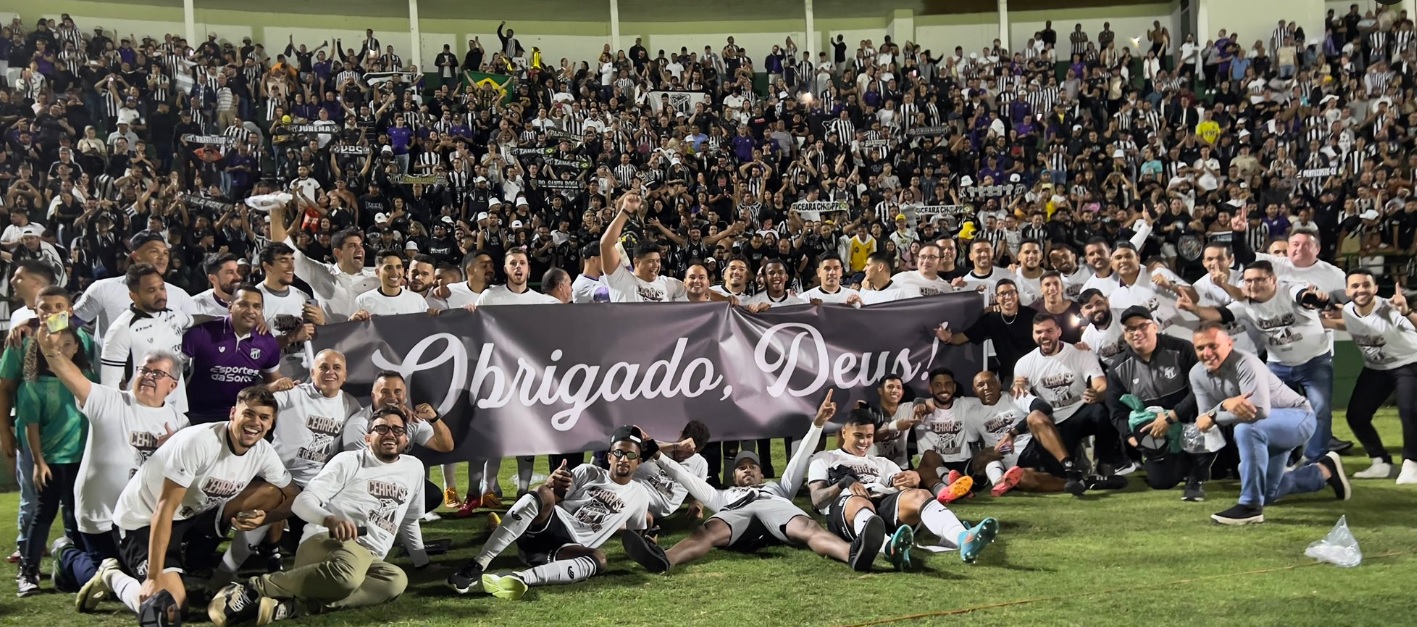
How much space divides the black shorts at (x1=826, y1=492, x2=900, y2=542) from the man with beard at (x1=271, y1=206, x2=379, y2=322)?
4041 mm

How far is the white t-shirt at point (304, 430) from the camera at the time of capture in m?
7.23

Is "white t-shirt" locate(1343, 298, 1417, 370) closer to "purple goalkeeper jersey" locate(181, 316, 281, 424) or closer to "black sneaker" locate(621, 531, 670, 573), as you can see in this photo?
"black sneaker" locate(621, 531, 670, 573)

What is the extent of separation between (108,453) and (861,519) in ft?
→ 14.5

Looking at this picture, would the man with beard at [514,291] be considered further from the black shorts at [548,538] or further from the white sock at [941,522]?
the white sock at [941,522]

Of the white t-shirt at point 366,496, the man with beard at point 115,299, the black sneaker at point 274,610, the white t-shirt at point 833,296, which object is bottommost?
the black sneaker at point 274,610

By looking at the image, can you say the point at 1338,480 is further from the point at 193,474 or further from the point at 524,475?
the point at 193,474


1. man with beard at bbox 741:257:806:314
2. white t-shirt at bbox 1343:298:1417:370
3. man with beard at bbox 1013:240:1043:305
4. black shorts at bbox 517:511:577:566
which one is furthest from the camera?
man with beard at bbox 1013:240:1043:305

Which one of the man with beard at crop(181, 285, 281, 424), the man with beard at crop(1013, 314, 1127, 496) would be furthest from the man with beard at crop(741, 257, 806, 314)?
the man with beard at crop(181, 285, 281, 424)

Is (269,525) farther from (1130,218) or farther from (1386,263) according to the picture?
(1386,263)

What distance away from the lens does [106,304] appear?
7.71 m

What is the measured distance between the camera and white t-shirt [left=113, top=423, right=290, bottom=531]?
233 inches

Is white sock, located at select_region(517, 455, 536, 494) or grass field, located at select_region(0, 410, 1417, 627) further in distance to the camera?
white sock, located at select_region(517, 455, 536, 494)

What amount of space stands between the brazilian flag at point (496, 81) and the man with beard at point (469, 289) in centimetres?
1462

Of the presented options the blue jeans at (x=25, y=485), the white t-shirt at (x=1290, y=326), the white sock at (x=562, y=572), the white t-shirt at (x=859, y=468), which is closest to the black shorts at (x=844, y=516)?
the white t-shirt at (x=859, y=468)
